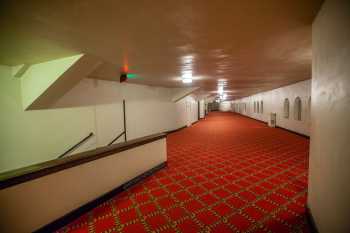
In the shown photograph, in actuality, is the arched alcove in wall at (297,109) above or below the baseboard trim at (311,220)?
above

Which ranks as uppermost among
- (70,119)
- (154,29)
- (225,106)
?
(154,29)

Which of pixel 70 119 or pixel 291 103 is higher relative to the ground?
pixel 291 103

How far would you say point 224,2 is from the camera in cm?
155

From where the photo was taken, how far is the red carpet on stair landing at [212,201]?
208 centimetres

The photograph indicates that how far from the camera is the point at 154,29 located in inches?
81.1

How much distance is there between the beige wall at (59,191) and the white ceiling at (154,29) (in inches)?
71.2

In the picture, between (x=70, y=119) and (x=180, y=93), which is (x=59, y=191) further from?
(x=180, y=93)

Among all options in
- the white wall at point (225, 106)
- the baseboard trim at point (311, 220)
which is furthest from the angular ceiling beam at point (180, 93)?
the white wall at point (225, 106)

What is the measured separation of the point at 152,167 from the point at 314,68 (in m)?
3.33

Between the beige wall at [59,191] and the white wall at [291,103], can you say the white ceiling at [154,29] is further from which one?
the white wall at [291,103]

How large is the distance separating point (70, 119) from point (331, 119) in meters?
5.18

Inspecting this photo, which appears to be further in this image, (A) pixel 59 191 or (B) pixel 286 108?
(B) pixel 286 108

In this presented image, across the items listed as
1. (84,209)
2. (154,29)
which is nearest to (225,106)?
(154,29)

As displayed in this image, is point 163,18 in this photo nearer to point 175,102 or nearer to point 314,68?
point 314,68
